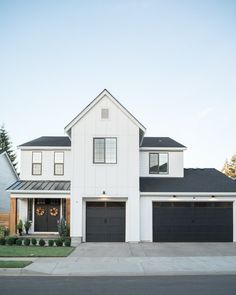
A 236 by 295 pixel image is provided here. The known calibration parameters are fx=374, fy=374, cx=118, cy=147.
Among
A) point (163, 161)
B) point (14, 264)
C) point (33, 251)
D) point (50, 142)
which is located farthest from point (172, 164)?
point (14, 264)

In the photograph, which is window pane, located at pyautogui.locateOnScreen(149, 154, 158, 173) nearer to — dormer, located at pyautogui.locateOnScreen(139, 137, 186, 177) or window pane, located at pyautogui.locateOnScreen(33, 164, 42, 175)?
dormer, located at pyautogui.locateOnScreen(139, 137, 186, 177)

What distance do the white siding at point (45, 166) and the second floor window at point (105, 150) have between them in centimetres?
555

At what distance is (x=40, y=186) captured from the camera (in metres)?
26.8

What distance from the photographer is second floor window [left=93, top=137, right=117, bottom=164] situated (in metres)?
24.0

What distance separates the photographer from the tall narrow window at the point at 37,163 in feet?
94.8

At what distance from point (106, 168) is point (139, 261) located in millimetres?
8477

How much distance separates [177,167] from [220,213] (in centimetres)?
473

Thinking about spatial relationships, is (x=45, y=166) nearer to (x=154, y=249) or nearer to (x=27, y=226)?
(x=27, y=226)

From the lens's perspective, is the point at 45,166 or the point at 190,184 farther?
the point at 45,166

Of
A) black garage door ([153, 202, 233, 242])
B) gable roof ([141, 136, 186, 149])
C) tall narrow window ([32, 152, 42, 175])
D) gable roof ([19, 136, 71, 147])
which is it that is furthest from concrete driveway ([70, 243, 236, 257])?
gable roof ([19, 136, 71, 147])

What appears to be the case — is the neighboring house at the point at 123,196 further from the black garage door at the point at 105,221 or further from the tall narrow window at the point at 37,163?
the tall narrow window at the point at 37,163

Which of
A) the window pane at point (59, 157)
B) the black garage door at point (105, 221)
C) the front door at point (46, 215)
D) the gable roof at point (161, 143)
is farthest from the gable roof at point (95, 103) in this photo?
the front door at point (46, 215)
